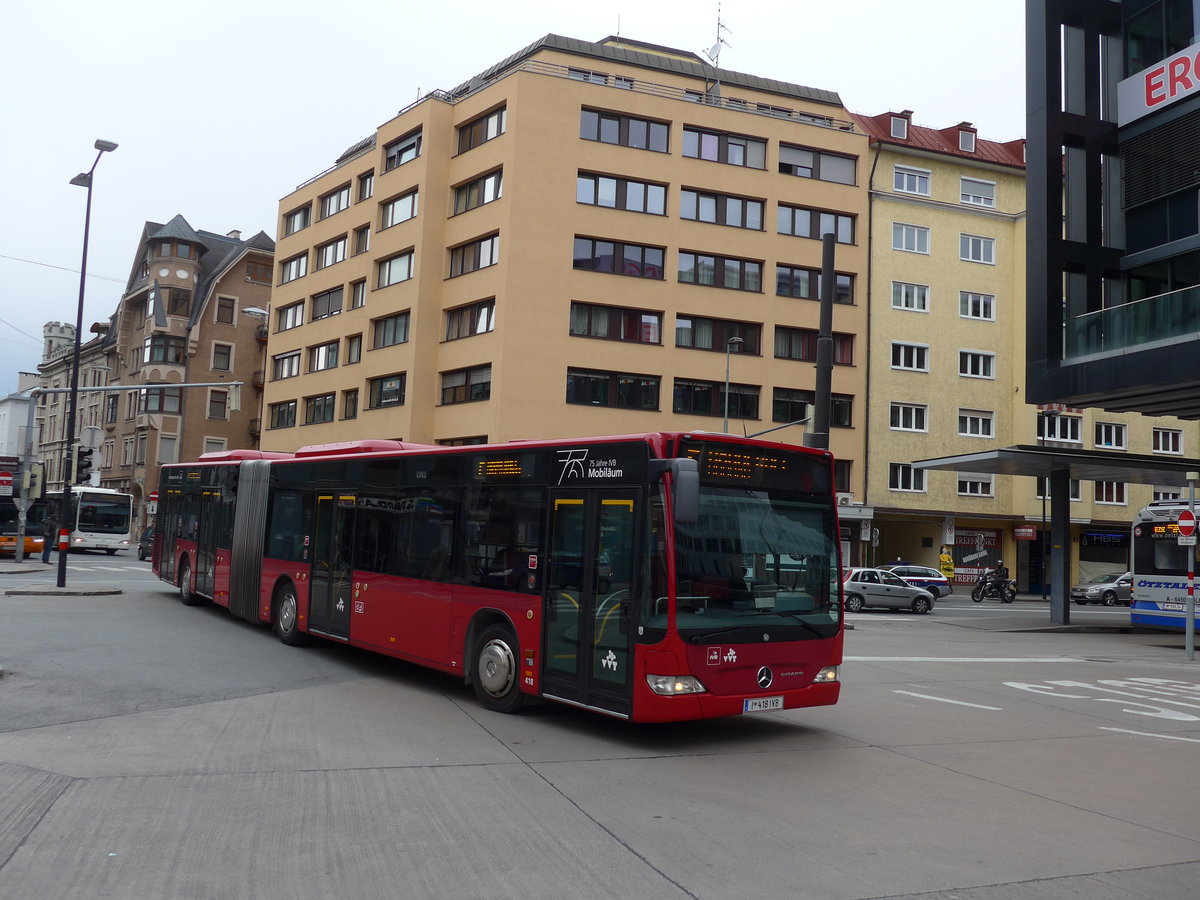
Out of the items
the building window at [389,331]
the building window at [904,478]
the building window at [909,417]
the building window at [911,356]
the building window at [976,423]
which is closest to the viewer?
the building window at [389,331]

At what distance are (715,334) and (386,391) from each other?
48.7 ft

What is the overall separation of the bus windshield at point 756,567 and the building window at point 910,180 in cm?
4491

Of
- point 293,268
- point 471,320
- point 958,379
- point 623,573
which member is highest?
point 293,268

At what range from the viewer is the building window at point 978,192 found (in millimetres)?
53438

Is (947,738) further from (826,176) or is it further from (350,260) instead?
(350,260)

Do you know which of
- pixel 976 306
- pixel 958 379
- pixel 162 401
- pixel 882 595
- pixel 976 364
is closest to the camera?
pixel 882 595

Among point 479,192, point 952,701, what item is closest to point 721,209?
point 479,192

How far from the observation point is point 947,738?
10.3 m

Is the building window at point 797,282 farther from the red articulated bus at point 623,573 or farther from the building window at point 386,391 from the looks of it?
the red articulated bus at point 623,573

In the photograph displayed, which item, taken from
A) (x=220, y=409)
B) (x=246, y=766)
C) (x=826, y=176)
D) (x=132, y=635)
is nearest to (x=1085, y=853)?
(x=246, y=766)

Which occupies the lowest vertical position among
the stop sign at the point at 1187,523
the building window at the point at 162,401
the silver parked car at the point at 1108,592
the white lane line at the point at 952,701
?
the white lane line at the point at 952,701

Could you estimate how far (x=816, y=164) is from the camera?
1887 inches

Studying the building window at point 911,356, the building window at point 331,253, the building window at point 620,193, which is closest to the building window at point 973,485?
the building window at point 911,356

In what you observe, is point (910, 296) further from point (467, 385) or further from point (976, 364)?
point (467, 385)
